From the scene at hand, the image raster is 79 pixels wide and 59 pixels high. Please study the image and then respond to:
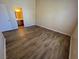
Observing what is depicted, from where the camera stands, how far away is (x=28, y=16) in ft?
24.2

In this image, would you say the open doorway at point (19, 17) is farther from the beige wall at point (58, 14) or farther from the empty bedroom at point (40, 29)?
the beige wall at point (58, 14)

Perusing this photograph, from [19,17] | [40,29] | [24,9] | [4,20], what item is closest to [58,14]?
[40,29]

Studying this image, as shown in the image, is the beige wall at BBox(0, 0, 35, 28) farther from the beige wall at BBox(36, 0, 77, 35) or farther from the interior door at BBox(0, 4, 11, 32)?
the beige wall at BBox(36, 0, 77, 35)

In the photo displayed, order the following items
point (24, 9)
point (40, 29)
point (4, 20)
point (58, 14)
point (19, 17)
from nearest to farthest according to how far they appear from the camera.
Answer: point (58, 14), point (4, 20), point (40, 29), point (24, 9), point (19, 17)

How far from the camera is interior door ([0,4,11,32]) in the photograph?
19.1ft

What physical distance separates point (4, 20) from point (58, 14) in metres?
3.67

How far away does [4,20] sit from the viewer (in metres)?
5.98

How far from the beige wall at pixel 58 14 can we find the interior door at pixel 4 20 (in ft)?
8.53

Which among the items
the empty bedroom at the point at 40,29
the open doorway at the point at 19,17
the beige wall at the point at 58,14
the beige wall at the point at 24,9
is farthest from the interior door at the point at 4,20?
the beige wall at the point at 58,14

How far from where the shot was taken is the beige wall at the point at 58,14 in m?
5.09

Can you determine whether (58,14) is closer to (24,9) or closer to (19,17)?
(24,9)

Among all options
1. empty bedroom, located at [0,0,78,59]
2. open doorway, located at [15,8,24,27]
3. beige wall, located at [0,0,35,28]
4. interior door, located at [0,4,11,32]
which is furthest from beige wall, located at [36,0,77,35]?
interior door, located at [0,4,11,32]

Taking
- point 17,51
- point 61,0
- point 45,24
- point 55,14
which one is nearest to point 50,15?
point 55,14

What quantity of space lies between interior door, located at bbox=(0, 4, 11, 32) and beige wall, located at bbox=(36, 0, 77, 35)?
2.60 m
